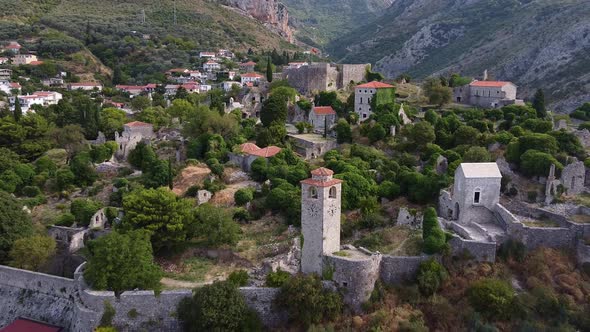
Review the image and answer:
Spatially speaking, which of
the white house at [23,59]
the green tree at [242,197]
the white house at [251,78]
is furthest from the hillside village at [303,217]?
the white house at [23,59]

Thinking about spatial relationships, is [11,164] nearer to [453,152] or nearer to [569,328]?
[453,152]

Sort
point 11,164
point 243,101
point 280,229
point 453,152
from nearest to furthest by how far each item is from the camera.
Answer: point 280,229 < point 453,152 < point 11,164 < point 243,101

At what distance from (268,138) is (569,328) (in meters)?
25.2

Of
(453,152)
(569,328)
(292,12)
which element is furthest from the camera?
(292,12)

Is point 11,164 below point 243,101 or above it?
below

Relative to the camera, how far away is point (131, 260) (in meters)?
23.4

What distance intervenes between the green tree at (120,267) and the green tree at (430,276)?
11.8 meters

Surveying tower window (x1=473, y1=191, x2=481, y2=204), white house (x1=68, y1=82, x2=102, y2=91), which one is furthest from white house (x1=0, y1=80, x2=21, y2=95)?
tower window (x1=473, y1=191, x2=481, y2=204)

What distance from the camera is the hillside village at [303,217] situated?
73.7 ft

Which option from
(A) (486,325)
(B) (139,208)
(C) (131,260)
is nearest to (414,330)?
(A) (486,325)

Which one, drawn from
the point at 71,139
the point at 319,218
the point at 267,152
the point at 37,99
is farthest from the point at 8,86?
the point at 319,218

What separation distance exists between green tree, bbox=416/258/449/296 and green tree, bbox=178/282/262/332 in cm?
739

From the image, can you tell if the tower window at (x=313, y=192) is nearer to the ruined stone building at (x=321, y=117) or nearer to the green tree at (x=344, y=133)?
the green tree at (x=344, y=133)

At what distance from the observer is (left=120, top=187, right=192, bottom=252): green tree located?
2736 cm
